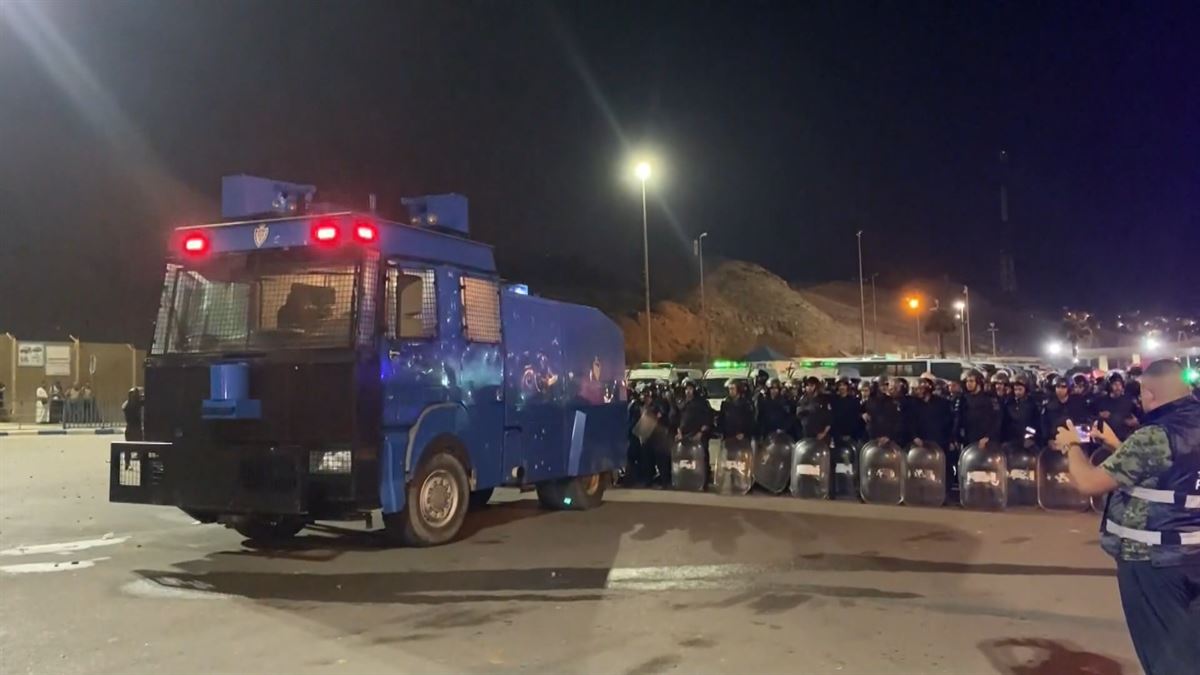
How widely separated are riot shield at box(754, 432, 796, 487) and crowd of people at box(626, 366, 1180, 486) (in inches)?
10.8

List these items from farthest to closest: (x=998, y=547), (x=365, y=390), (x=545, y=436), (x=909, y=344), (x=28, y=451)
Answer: (x=909, y=344)
(x=28, y=451)
(x=545, y=436)
(x=998, y=547)
(x=365, y=390)

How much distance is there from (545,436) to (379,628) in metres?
5.06

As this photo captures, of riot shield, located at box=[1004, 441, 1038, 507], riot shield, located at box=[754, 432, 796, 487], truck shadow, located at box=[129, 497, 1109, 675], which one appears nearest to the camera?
truck shadow, located at box=[129, 497, 1109, 675]

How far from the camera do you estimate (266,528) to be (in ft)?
35.8

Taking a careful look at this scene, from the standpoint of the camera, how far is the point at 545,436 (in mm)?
11820

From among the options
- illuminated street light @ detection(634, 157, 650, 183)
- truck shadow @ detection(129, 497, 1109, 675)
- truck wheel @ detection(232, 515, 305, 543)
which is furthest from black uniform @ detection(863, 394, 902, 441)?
illuminated street light @ detection(634, 157, 650, 183)

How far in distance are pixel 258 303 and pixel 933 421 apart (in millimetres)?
8616

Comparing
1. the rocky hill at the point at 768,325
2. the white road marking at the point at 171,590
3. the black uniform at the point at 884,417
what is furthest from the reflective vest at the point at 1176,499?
A: the rocky hill at the point at 768,325

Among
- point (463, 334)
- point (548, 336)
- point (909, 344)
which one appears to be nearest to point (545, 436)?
point (548, 336)

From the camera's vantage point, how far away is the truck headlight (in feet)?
29.0

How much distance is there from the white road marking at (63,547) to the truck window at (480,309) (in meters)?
4.38

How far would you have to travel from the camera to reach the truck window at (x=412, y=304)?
930 cm

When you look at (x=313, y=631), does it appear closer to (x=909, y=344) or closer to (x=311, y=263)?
(x=311, y=263)

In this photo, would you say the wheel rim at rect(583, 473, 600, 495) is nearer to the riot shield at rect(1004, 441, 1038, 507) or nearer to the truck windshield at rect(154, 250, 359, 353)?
the truck windshield at rect(154, 250, 359, 353)
